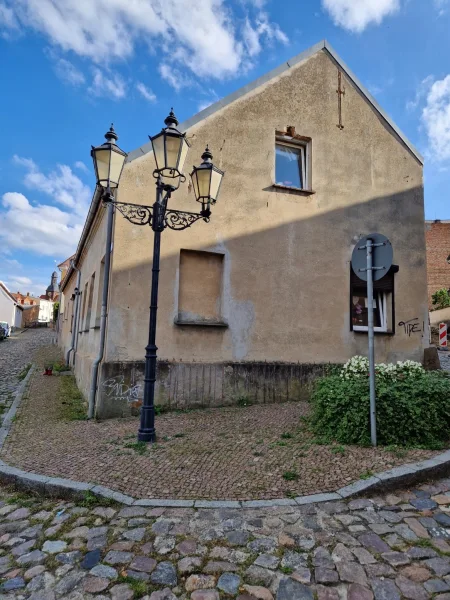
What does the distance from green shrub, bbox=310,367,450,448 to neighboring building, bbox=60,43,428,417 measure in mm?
2862

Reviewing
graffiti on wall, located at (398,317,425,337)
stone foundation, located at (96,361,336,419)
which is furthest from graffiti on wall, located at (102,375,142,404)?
graffiti on wall, located at (398,317,425,337)

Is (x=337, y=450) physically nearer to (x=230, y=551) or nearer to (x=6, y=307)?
(x=230, y=551)

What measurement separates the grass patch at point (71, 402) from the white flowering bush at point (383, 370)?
4.52m

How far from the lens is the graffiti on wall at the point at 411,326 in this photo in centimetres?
941

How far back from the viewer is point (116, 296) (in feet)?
22.8

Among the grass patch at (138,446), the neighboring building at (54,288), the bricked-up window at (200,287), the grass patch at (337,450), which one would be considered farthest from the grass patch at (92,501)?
the neighboring building at (54,288)

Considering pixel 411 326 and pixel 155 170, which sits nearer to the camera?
pixel 155 170

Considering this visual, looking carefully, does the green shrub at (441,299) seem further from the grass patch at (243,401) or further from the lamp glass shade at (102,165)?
the lamp glass shade at (102,165)

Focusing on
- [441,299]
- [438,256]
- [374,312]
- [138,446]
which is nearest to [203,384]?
[138,446]

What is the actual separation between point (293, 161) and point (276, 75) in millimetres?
1905

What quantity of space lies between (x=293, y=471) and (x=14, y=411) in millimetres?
5486

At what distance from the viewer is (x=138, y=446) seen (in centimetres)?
484

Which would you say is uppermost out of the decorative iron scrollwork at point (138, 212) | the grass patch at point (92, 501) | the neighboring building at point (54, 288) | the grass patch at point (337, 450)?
the neighboring building at point (54, 288)

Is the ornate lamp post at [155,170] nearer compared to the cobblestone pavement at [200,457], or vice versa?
the cobblestone pavement at [200,457]
